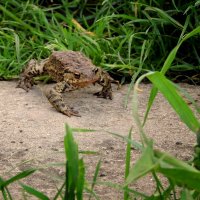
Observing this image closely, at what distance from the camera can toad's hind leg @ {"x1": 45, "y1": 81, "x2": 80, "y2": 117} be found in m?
5.16

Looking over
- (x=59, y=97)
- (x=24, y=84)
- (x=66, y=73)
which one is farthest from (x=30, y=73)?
(x=59, y=97)

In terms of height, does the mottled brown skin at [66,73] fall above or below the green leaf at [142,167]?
below

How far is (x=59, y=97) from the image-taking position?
210 inches

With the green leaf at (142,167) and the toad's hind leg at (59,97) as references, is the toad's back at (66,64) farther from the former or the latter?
the green leaf at (142,167)

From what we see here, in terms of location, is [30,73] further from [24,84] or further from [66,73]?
[66,73]

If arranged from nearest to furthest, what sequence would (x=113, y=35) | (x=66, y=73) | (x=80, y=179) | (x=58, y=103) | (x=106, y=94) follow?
(x=80, y=179) < (x=58, y=103) < (x=106, y=94) < (x=66, y=73) < (x=113, y=35)

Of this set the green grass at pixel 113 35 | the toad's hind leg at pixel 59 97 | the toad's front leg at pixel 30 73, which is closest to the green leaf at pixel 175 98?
the toad's hind leg at pixel 59 97

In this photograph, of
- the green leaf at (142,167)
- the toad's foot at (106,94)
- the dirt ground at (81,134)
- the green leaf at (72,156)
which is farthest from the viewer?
the toad's foot at (106,94)

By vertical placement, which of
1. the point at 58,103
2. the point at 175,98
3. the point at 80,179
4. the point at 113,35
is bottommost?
the point at 58,103

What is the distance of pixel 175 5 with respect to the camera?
593 cm

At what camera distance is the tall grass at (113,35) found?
231 inches

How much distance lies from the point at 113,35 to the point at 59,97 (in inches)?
48.3

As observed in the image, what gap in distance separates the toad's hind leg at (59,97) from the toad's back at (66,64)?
12cm

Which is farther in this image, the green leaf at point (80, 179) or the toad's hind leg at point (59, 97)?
the toad's hind leg at point (59, 97)
